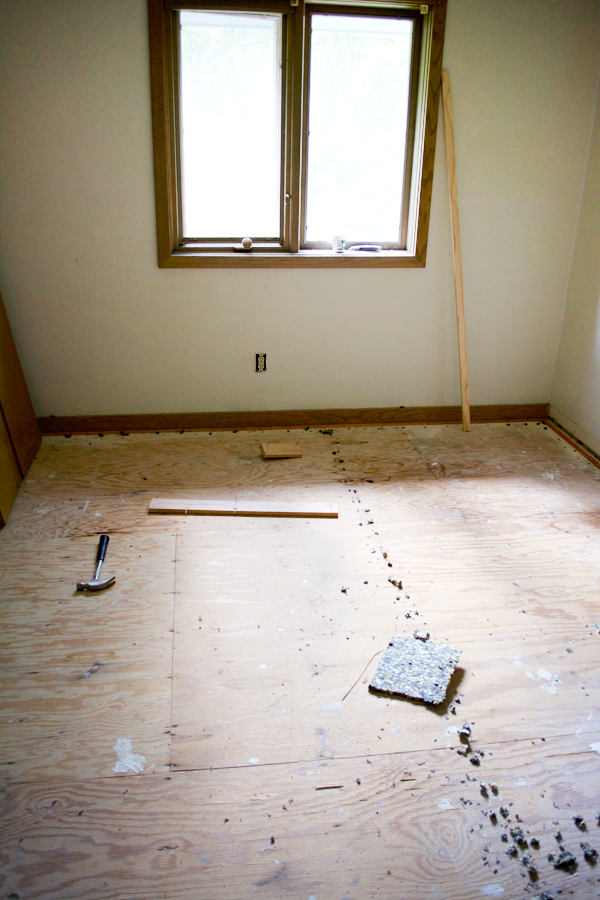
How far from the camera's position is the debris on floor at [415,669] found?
6.76 feet

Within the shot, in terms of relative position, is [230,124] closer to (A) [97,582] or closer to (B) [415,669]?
(A) [97,582]

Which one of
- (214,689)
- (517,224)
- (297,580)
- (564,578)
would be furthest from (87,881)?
(517,224)

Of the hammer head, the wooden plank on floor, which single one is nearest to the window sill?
the hammer head

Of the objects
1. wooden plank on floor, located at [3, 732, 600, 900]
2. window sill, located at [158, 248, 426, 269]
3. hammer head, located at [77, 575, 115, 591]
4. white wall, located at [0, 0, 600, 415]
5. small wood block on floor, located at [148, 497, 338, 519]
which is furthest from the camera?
window sill, located at [158, 248, 426, 269]

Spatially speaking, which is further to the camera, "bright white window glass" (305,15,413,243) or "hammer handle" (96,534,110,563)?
"bright white window glass" (305,15,413,243)

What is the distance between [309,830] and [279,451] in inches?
80.5

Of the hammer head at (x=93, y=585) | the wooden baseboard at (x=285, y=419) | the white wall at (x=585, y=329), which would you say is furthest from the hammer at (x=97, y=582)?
the white wall at (x=585, y=329)

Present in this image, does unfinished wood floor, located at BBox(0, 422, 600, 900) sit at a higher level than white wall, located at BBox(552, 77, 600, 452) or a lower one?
lower

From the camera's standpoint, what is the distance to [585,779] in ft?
5.97

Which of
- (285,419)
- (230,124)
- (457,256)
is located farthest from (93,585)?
(457,256)

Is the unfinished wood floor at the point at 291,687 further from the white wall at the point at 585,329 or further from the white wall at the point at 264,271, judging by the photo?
the white wall at the point at 264,271

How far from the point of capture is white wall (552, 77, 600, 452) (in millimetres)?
3537

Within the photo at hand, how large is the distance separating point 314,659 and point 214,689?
1.10ft

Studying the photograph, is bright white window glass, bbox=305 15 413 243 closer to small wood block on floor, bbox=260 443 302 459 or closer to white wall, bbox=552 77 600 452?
white wall, bbox=552 77 600 452
